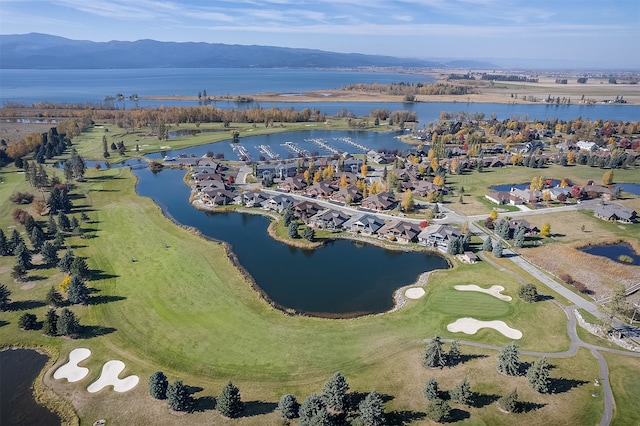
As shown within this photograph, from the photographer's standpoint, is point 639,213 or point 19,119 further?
point 19,119

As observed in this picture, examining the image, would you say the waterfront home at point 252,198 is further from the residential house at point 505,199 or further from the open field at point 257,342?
the residential house at point 505,199

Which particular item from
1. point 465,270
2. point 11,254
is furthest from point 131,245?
point 465,270

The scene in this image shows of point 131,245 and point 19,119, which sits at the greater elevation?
point 19,119

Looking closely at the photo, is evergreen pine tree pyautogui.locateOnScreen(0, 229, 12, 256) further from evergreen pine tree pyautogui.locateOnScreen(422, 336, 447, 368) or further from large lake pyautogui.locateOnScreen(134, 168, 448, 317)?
evergreen pine tree pyautogui.locateOnScreen(422, 336, 447, 368)

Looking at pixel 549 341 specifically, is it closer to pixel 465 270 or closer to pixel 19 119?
pixel 465 270

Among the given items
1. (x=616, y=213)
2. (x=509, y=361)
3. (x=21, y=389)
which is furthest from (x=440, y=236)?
(x=21, y=389)

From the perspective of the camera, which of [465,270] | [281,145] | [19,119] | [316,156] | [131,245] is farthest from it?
[19,119]

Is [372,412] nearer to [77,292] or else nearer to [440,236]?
[77,292]

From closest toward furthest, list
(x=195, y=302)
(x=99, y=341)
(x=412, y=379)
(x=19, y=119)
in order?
(x=412, y=379) → (x=99, y=341) → (x=195, y=302) → (x=19, y=119)
